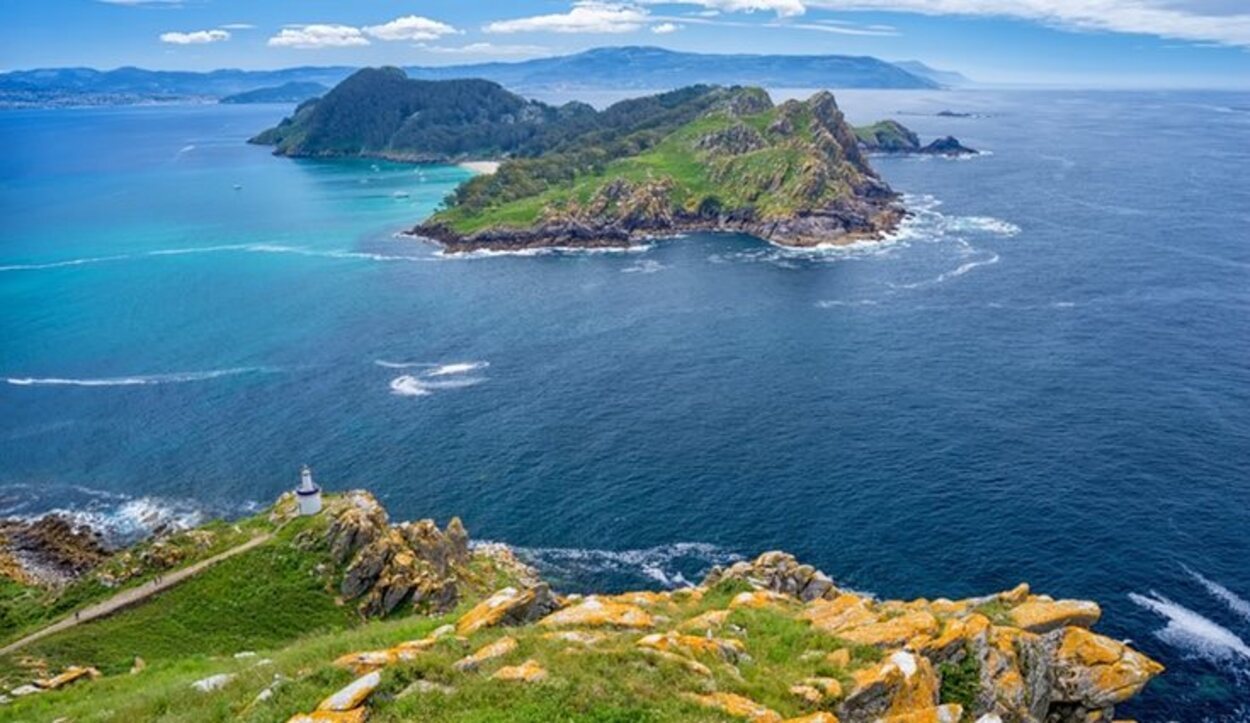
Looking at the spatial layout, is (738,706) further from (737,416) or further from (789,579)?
(737,416)

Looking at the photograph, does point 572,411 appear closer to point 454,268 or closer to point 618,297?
point 618,297

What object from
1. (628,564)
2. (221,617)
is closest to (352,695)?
(221,617)

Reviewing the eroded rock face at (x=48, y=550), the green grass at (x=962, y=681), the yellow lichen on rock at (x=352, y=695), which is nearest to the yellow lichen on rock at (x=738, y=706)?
the green grass at (x=962, y=681)

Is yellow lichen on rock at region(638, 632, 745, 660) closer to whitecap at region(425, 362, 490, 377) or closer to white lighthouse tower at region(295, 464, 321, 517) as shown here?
white lighthouse tower at region(295, 464, 321, 517)

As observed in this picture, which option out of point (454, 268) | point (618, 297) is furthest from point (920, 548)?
point (454, 268)

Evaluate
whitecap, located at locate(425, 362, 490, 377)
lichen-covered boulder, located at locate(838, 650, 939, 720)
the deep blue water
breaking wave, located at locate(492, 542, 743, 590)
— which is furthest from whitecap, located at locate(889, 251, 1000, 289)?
lichen-covered boulder, located at locate(838, 650, 939, 720)

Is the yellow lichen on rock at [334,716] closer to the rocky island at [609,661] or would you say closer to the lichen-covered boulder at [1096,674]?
the rocky island at [609,661]
